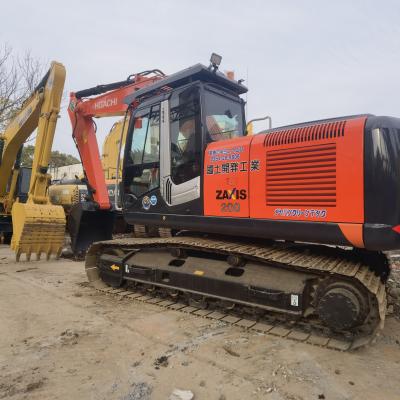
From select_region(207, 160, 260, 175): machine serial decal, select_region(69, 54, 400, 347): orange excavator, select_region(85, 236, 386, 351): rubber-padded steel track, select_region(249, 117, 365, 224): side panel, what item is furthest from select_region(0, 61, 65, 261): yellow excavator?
select_region(249, 117, 365, 224): side panel

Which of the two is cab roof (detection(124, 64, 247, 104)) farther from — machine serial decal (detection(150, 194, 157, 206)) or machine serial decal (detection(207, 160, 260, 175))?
machine serial decal (detection(150, 194, 157, 206))

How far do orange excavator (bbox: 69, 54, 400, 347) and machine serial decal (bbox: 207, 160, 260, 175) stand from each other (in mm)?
12

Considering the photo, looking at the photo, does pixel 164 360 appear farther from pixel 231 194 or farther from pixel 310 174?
pixel 310 174

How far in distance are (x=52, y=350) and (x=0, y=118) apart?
1623cm

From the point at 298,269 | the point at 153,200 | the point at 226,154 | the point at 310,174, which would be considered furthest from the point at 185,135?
the point at 298,269

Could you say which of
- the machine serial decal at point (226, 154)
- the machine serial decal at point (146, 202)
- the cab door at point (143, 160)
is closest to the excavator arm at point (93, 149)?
the cab door at point (143, 160)

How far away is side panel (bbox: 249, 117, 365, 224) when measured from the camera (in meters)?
3.18

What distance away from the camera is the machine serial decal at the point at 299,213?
336 centimetres

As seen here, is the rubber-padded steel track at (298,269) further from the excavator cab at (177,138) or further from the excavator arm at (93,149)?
the excavator arm at (93,149)

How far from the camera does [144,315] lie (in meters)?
4.14

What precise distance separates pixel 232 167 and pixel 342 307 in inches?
67.9

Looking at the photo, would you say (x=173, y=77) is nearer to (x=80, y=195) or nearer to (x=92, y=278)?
(x=92, y=278)

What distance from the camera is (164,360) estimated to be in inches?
119

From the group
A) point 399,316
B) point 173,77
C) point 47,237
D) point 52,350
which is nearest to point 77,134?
point 47,237
